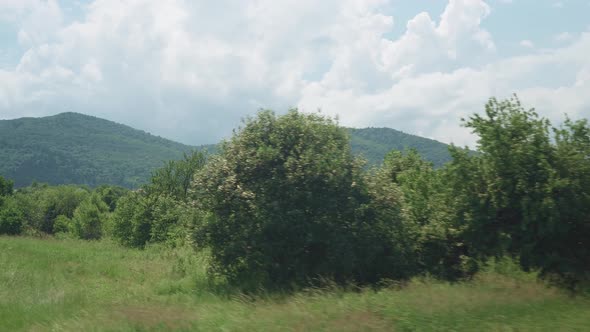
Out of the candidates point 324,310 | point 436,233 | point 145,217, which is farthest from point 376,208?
point 145,217

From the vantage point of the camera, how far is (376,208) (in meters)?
15.2

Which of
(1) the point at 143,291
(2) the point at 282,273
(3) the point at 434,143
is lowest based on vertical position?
(1) the point at 143,291

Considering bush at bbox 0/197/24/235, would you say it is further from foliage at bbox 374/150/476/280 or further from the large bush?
foliage at bbox 374/150/476/280

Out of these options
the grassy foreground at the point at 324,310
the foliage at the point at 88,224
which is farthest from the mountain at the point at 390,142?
the grassy foreground at the point at 324,310

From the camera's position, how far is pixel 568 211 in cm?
1237

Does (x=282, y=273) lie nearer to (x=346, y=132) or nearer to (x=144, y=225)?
(x=346, y=132)

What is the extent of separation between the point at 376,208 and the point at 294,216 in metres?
2.48

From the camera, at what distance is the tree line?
509 inches

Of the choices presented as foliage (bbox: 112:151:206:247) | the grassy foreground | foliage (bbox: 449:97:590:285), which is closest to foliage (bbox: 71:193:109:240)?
foliage (bbox: 112:151:206:247)

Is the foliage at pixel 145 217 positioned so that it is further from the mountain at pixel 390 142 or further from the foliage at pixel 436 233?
the mountain at pixel 390 142

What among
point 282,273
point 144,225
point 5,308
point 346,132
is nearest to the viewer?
point 5,308

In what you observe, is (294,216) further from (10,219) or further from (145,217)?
(10,219)

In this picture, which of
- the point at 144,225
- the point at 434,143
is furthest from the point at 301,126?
the point at 434,143

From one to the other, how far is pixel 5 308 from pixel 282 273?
22.8ft
